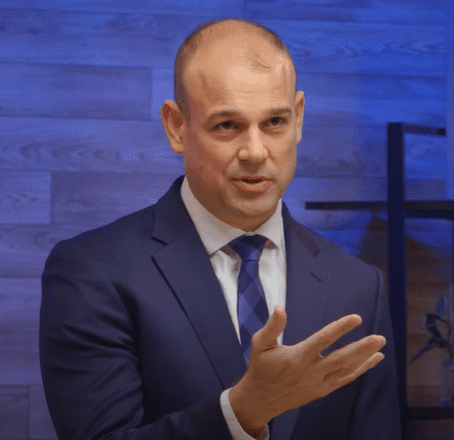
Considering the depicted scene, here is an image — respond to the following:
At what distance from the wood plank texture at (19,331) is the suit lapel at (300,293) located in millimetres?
1137

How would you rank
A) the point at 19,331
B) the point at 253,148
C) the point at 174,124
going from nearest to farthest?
the point at 253,148
the point at 174,124
the point at 19,331

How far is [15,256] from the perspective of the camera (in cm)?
202

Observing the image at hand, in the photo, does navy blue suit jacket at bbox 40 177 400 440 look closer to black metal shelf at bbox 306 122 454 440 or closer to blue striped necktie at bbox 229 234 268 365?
blue striped necktie at bbox 229 234 268 365

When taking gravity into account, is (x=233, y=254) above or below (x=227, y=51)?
below

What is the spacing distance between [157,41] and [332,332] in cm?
152

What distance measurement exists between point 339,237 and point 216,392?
122 centimetres

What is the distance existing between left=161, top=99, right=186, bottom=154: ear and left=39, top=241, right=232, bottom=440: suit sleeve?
25 centimetres

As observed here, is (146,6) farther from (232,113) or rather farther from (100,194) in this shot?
(232,113)

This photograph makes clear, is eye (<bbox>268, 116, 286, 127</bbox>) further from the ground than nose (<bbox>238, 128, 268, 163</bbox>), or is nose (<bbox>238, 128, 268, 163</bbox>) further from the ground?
eye (<bbox>268, 116, 286, 127</bbox>)

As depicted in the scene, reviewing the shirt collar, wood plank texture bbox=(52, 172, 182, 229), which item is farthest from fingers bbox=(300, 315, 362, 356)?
wood plank texture bbox=(52, 172, 182, 229)

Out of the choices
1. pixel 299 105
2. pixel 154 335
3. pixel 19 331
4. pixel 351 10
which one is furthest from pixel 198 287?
pixel 351 10

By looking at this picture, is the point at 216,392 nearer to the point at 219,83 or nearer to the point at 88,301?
Answer: the point at 88,301

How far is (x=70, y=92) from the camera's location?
79.8 inches

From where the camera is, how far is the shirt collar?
1.10 m
